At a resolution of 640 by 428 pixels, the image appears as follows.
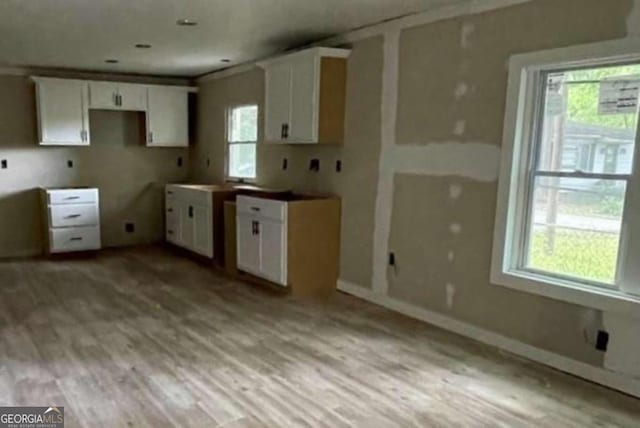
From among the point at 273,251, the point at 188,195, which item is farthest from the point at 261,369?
the point at 188,195

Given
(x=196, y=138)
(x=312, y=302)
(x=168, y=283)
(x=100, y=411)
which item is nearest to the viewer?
(x=100, y=411)

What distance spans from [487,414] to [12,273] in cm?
503

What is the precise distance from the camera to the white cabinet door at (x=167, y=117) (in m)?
7.02

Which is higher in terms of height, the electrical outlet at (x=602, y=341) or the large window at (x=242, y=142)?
the large window at (x=242, y=142)

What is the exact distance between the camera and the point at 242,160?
6.59 metres

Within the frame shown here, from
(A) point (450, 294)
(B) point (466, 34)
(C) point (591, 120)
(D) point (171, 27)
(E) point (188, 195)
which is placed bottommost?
(A) point (450, 294)

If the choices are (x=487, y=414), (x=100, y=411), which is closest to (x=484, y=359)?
(x=487, y=414)

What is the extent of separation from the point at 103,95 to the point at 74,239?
184 cm

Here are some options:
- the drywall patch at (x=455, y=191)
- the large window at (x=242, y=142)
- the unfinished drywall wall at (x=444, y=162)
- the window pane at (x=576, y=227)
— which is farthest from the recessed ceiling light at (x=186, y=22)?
the window pane at (x=576, y=227)

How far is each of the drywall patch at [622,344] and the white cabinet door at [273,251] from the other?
260cm

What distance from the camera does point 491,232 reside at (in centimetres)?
354

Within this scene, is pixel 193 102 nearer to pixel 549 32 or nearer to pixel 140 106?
pixel 140 106

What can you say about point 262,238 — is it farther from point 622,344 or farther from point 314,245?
point 622,344

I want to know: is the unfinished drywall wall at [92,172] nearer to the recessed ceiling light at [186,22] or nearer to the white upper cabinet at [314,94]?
the white upper cabinet at [314,94]
